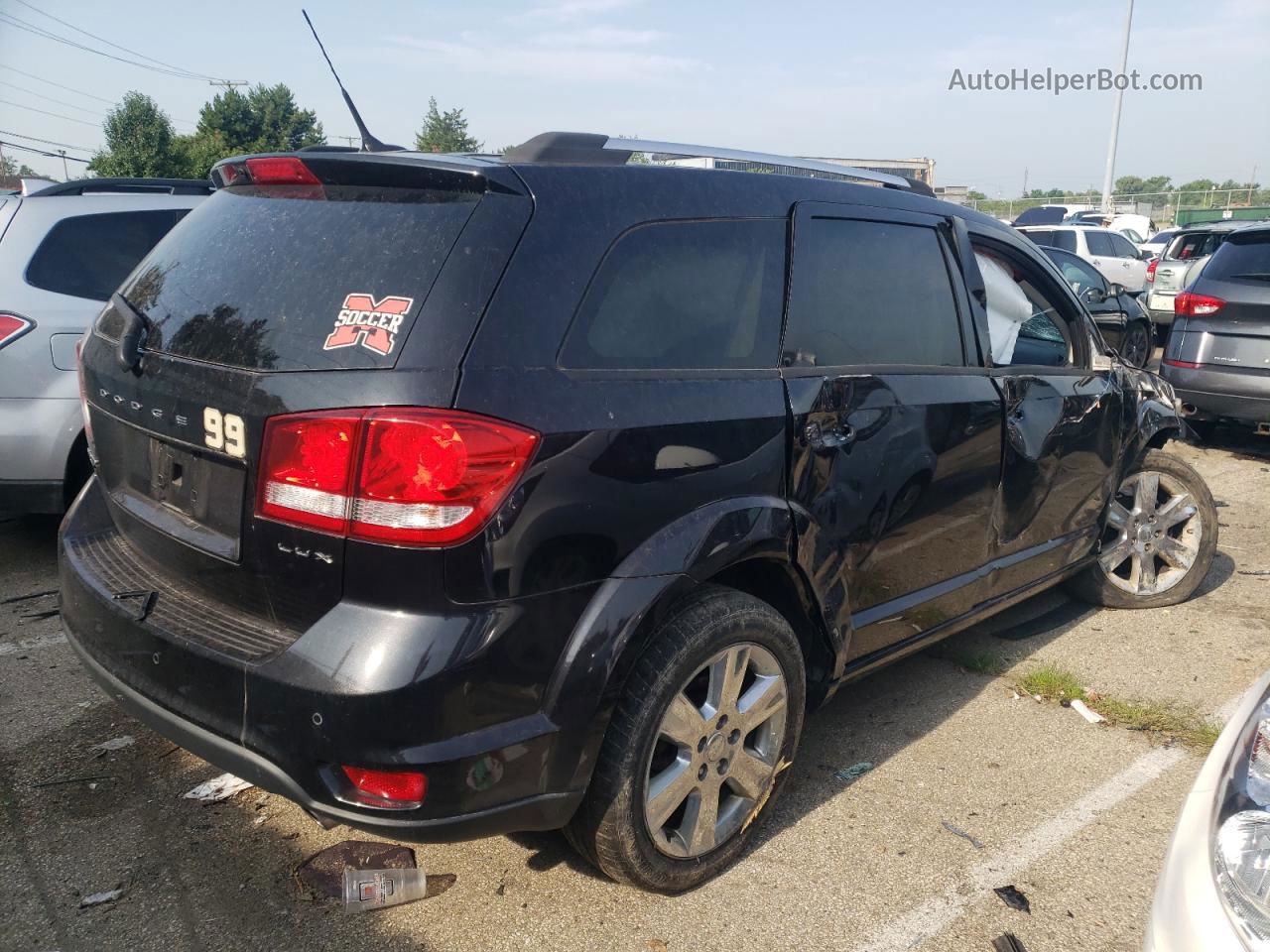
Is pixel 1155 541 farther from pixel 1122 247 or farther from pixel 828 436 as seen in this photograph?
pixel 1122 247

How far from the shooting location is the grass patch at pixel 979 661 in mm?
4070

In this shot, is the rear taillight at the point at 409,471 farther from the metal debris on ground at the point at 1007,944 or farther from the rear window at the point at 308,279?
the metal debris on ground at the point at 1007,944

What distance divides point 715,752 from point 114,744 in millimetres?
1998

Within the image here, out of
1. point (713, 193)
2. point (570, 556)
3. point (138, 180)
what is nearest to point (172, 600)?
point (570, 556)

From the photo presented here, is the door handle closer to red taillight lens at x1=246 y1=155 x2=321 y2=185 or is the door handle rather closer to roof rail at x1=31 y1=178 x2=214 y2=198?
red taillight lens at x1=246 y1=155 x2=321 y2=185

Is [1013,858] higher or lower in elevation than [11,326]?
lower

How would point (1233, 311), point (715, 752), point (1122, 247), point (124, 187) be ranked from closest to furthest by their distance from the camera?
point (715, 752)
point (124, 187)
point (1233, 311)
point (1122, 247)

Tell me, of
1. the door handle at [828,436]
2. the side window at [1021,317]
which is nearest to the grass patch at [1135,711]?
the side window at [1021,317]

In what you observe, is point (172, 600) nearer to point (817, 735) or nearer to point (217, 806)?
point (217, 806)

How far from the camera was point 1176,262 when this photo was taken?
1405 centimetres

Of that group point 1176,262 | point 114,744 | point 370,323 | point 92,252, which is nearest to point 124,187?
point 92,252

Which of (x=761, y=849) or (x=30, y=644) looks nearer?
(x=761, y=849)

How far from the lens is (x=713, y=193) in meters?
2.72

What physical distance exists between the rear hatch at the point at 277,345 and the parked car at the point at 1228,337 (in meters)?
6.86
